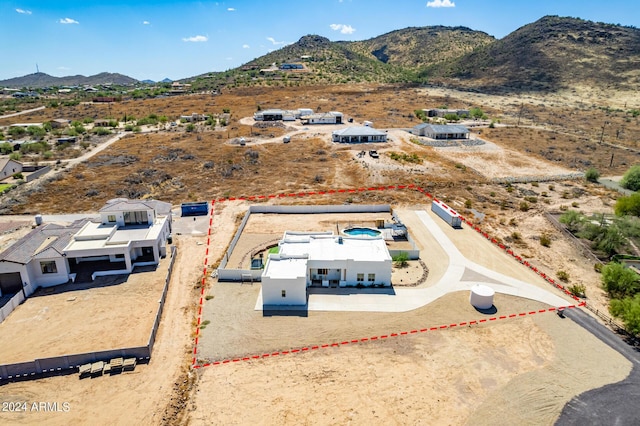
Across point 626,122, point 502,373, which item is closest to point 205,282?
point 502,373

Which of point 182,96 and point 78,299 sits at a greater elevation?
point 182,96

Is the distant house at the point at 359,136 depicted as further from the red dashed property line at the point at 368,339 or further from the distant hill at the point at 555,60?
the distant hill at the point at 555,60

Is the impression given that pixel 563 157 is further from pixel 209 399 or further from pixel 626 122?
pixel 209 399

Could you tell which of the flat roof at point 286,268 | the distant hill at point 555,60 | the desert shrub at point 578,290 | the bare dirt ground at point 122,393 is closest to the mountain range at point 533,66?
the distant hill at point 555,60

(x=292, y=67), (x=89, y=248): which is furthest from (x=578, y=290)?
(x=292, y=67)

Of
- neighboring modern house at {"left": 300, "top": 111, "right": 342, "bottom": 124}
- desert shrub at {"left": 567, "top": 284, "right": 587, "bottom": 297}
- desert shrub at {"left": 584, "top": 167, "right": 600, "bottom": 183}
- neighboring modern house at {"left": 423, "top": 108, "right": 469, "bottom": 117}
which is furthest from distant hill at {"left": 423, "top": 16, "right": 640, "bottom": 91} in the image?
desert shrub at {"left": 567, "top": 284, "right": 587, "bottom": 297}

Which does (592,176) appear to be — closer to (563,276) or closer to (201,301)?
(563,276)
